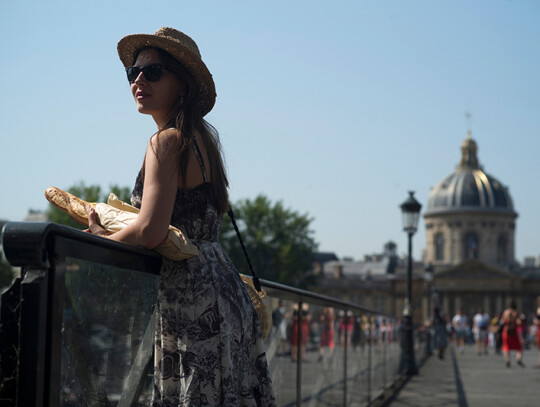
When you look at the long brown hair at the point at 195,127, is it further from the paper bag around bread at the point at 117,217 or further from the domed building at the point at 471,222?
the domed building at the point at 471,222

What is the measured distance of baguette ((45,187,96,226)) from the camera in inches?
126

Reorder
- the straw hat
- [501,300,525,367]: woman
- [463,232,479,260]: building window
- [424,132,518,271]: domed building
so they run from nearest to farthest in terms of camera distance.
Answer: the straw hat, [501,300,525,367]: woman, [463,232,479,260]: building window, [424,132,518,271]: domed building

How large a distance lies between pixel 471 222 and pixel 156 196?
14539cm

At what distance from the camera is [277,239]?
272 feet

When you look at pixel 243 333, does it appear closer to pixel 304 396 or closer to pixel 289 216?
pixel 304 396

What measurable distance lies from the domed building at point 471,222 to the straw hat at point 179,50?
14021 centimetres

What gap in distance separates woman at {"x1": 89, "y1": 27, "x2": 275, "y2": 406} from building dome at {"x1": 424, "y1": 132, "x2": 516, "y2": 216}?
474ft

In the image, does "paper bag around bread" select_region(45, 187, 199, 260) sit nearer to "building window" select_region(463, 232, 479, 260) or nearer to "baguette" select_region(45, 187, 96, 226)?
"baguette" select_region(45, 187, 96, 226)

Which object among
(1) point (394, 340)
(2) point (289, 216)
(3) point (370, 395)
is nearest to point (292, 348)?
(3) point (370, 395)

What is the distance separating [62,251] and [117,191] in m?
69.3

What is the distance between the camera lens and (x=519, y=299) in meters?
136

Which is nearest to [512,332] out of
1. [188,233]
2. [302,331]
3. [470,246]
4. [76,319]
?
[302,331]

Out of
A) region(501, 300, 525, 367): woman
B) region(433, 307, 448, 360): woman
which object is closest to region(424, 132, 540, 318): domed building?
region(433, 307, 448, 360): woman

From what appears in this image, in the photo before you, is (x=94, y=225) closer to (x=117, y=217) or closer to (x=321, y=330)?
(x=117, y=217)
